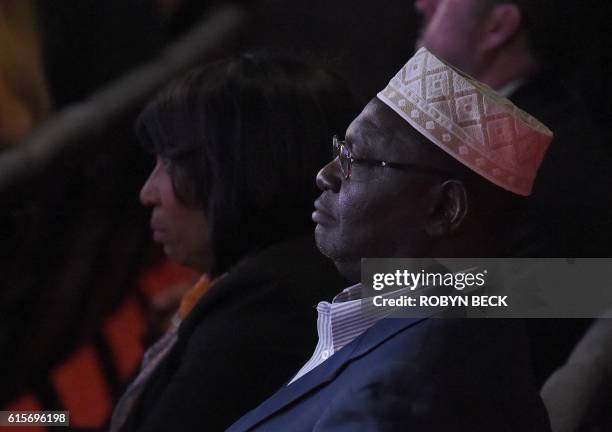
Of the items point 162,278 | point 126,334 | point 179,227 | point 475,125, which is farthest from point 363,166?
Result: point 162,278

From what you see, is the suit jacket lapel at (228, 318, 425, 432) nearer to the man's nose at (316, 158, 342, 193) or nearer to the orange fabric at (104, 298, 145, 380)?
the man's nose at (316, 158, 342, 193)

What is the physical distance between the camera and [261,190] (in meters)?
1.90

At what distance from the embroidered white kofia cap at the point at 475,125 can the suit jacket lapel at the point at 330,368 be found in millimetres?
212

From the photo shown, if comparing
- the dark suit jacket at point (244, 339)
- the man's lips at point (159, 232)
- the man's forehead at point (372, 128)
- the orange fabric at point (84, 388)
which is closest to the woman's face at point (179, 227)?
the man's lips at point (159, 232)

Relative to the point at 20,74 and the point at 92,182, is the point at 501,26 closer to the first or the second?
the point at 92,182

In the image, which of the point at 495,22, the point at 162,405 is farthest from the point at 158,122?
the point at 495,22

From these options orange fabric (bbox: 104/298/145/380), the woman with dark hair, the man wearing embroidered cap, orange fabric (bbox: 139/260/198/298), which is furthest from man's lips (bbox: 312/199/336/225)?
orange fabric (bbox: 139/260/198/298)

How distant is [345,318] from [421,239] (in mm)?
142

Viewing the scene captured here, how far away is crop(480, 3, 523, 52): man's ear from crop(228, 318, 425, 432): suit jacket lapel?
3.97 ft

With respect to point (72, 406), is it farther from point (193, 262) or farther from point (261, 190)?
point (261, 190)

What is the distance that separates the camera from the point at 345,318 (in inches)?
59.3

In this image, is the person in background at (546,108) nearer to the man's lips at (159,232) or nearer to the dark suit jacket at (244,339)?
the dark suit jacket at (244,339)

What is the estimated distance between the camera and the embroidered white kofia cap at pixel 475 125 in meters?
1.45

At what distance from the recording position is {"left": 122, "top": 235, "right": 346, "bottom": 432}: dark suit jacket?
5.81 ft
